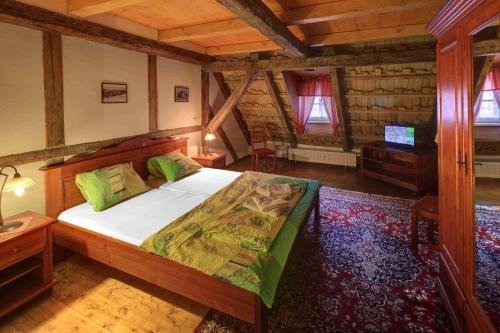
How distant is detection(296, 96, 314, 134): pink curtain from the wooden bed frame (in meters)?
3.09

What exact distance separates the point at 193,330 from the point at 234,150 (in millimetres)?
5151

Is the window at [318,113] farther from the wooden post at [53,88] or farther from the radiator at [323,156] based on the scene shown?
the wooden post at [53,88]

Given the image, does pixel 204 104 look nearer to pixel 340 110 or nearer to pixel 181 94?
pixel 181 94

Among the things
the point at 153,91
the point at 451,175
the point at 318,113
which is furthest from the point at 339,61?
the point at 451,175

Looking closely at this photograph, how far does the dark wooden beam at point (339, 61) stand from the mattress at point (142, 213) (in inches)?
90.4

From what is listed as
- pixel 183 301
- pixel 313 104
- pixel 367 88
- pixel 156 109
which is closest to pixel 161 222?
pixel 183 301

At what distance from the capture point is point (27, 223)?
220 centimetres

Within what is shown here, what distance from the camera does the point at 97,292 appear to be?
231cm

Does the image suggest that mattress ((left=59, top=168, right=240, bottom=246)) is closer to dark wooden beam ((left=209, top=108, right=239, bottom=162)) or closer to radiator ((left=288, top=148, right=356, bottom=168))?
dark wooden beam ((left=209, top=108, right=239, bottom=162))

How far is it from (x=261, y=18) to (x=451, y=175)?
73.2 inches

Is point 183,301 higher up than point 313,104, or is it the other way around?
point 313,104

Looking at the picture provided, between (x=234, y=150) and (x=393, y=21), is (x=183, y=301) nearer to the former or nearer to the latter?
(x=393, y=21)

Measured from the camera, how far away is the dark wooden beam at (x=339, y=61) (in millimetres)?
3877

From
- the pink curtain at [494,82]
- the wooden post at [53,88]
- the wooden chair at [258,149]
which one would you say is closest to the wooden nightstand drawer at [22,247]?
the wooden post at [53,88]
